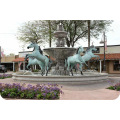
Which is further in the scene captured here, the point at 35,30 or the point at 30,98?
the point at 35,30

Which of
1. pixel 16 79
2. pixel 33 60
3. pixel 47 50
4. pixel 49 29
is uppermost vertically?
pixel 49 29

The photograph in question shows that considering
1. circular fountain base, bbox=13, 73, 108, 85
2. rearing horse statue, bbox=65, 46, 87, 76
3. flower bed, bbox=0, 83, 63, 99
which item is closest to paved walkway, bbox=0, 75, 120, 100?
flower bed, bbox=0, 83, 63, 99

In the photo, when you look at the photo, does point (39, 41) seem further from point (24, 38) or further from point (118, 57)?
point (118, 57)

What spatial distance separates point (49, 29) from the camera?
26.2 meters

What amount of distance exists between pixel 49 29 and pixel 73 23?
5.51 metres

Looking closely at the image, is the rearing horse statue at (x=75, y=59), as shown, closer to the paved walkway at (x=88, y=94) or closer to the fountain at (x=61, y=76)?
the fountain at (x=61, y=76)

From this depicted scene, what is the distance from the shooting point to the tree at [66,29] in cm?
2695

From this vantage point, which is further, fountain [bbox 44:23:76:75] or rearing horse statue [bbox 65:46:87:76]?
fountain [bbox 44:23:76:75]

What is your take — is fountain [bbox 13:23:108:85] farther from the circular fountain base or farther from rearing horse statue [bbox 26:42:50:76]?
rearing horse statue [bbox 26:42:50:76]

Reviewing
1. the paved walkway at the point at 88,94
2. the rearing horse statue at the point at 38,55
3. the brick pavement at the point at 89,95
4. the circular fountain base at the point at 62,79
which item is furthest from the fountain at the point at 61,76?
the brick pavement at the point at 89,95

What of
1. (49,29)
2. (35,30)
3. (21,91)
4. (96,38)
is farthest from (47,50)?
(96,38)

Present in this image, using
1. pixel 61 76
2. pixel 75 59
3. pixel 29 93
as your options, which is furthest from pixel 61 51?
pixel 29 93

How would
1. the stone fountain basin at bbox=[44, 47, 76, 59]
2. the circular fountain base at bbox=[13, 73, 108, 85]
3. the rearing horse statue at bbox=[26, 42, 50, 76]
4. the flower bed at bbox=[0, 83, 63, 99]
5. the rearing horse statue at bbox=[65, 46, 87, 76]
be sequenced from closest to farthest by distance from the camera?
1. the flower bed at bbox=[0, 83, 63, 99]
2. the circular fountain base at bbox=[13, 73, 108, 85]
3. the rearing horse statue at bbox=[65, 46, 87, 76]
4. the rearing horse statue at bbox=[26, 42, 50, 76]
5. the stone fountain basin at bbox=[44, 47, 76, 59]

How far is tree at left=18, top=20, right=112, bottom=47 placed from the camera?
26953 millimetres
